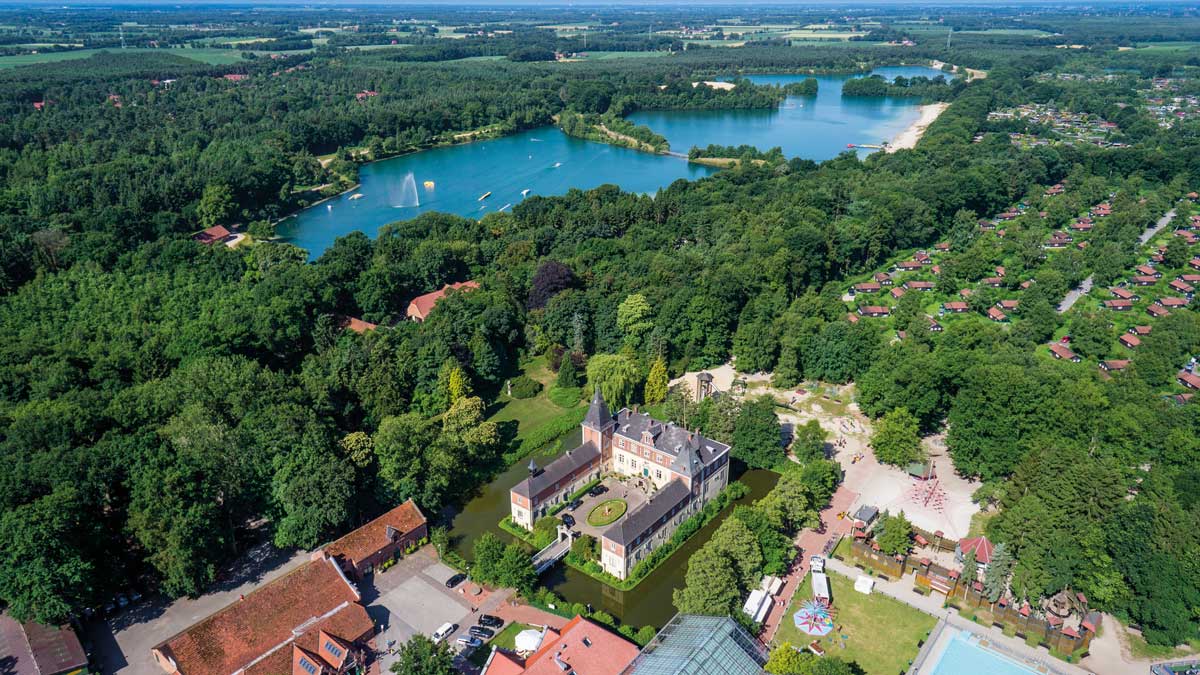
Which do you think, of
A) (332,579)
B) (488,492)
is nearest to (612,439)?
(488,492)

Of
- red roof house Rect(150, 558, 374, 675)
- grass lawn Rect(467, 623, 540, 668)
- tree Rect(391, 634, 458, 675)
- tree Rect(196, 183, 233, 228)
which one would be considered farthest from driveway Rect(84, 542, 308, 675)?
tree Rect(196, 183, 233, 228)

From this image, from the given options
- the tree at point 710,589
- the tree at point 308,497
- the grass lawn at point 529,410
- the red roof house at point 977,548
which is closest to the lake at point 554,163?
the grass lawn at point 529,410

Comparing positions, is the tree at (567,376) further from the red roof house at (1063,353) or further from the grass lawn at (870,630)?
the red roof house at (1063,353)

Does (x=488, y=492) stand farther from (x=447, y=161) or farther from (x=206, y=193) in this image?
(x=447, y=161)

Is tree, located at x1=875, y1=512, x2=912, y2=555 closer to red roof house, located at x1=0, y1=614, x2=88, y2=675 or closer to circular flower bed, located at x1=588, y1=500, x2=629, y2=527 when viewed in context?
circular flower bed, located at x1=588, y1=500, x2=629, y2=527

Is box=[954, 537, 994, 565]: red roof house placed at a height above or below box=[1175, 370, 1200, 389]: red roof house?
below
